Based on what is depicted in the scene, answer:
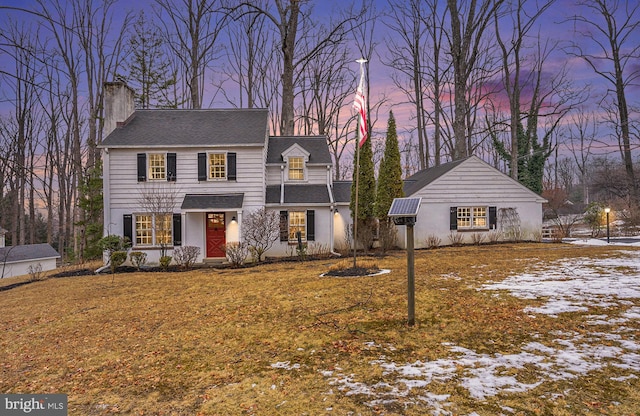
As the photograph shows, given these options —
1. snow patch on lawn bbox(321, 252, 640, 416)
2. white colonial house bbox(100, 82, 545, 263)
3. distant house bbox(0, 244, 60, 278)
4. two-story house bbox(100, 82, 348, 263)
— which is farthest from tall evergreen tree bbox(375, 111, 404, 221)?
distant house bbox(0, 244, 60, 278)

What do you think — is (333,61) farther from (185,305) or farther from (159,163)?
(185,305)

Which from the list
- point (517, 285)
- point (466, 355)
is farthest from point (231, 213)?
point (466, 355)

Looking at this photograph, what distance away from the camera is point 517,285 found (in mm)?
7328

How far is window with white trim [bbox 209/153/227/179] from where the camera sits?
14.9 meters

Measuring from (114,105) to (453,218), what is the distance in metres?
17.2

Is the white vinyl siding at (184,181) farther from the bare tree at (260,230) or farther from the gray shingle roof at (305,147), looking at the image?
the gray shingle roof at (305,147)

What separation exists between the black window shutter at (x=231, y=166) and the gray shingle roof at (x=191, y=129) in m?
0.58

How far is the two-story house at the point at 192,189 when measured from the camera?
1434cm

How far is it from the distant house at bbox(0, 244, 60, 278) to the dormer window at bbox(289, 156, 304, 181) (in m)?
14.5

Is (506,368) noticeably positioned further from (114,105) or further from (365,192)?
(114,105)

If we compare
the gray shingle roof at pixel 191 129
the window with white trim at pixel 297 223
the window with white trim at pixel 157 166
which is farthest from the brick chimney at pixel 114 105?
the window with white trim at pixel 297 223

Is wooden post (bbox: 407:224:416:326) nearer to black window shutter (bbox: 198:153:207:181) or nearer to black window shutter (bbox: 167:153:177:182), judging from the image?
black window shutter (bbox: 198:153:207:181)

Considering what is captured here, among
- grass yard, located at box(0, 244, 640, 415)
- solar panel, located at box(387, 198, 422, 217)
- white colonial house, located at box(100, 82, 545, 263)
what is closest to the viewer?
grass yard, located at box(0, 244, 640, 415)

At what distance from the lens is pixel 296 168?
16422 millimetres
